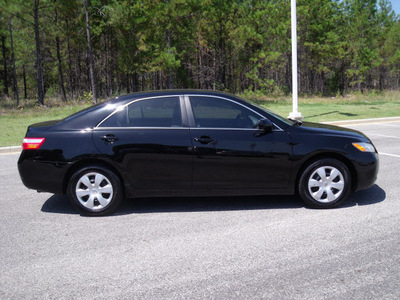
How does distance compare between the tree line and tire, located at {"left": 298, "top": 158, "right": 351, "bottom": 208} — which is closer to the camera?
tire, located at {"left": 298, "top": 158, "right": 351, "bottom": 208}

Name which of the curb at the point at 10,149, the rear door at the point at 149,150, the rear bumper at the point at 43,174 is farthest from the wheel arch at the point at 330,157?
the curb at the point at 10,149

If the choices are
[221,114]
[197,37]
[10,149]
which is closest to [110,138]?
[221,114]

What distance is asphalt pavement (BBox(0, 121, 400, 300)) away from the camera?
314 centimetres

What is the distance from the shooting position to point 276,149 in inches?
193

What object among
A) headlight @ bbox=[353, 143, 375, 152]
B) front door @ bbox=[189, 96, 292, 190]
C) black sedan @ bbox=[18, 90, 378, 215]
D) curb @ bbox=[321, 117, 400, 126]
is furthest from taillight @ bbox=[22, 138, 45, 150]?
curb @ bbox=[321, 117, 400, 126]

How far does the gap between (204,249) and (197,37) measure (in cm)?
3703

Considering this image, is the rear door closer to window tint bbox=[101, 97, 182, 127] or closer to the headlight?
window tint bbox=[101, 97, 182, 127]

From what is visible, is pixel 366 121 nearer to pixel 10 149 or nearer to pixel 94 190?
pixel 10 149

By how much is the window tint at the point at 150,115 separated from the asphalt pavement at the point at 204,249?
1.23 metres

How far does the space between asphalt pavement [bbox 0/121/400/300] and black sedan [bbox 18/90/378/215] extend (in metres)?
0.35

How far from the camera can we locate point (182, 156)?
4.86 metres

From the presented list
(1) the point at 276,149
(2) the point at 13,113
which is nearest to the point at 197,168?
(1) the point at 276,149

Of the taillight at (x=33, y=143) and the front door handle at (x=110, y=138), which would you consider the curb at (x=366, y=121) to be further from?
the taillight at (x=33, y=143)

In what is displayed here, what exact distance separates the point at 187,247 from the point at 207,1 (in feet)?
94.1
